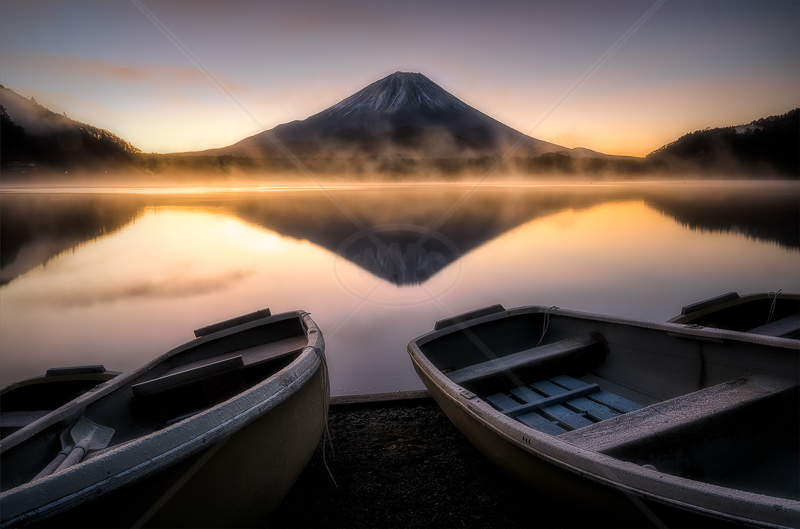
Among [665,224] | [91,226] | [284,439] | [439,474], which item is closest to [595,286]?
[439,474]

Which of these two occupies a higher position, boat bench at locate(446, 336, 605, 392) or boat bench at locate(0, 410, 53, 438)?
boat bench at locate(446, 336, 605, 392)

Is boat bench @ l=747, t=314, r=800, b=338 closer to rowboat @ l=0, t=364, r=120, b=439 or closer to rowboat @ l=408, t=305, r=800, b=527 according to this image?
rowboat @ l=408, t=305, r=800, b=527

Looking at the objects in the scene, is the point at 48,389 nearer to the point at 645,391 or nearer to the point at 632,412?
the point at 632,412

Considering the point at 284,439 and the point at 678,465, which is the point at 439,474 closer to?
the point at 284,439

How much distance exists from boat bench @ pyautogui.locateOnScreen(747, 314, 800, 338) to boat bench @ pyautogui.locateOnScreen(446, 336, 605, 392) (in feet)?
8.31

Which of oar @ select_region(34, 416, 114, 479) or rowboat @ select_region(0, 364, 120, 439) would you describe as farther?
rowboat @ select_region(0, 364, 120, 439)

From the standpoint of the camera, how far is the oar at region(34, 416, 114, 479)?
2809 millimetres

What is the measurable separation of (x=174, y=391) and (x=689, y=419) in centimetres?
418

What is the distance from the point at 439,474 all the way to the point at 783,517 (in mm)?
2835

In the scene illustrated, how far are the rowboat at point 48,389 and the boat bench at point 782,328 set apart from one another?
8560 millimetres

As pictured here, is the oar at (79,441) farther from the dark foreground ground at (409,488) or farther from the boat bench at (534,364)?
the boat bench at (534,364)

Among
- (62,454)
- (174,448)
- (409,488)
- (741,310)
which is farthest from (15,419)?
(741,310)

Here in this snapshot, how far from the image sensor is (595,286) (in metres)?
17.1

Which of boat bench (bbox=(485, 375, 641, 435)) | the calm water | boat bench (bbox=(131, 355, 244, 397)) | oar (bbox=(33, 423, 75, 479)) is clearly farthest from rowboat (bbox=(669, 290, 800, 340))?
oar (bbox=(33, 423, 75, 479))
